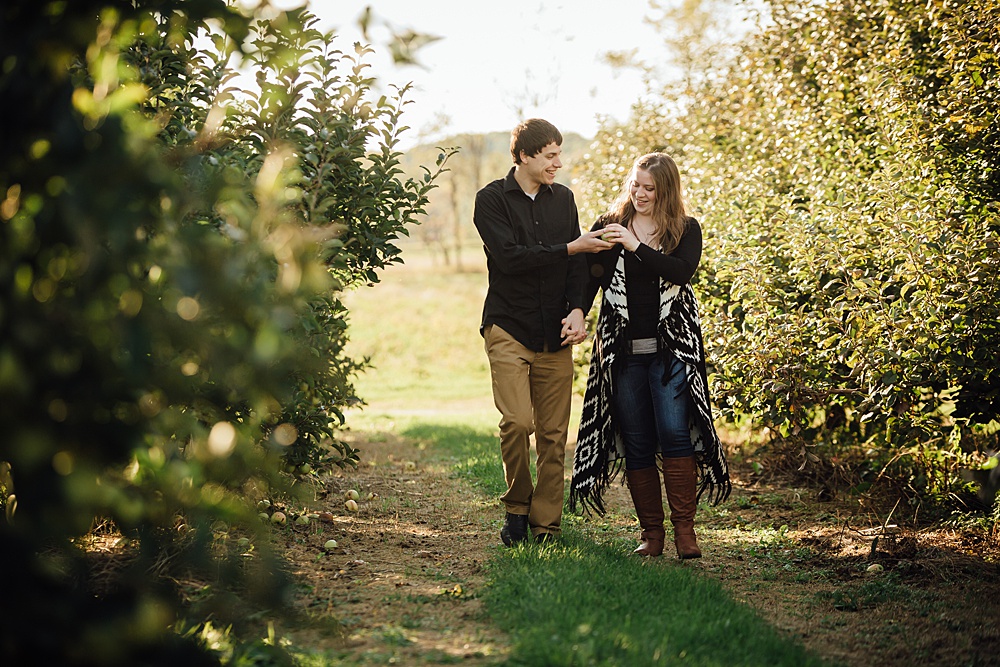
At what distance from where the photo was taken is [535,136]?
16.3 feet

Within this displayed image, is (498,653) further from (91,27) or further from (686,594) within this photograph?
(91,27)

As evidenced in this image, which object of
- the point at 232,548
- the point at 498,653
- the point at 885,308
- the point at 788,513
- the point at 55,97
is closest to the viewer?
the point at 55,97

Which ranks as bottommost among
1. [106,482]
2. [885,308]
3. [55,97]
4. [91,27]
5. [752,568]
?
[752,568]

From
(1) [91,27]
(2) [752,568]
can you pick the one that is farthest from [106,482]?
(2) [752,568]

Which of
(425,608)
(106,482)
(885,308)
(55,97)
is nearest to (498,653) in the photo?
(425,608)

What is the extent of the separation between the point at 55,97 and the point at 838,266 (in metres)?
4.88

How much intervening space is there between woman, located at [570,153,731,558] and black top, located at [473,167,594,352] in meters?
0.20

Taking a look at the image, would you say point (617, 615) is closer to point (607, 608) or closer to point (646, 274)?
point (607, 608)

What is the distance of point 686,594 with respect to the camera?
405 cm

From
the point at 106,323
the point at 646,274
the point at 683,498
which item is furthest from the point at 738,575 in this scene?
the point at 106,323

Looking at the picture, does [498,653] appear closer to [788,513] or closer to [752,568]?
[752,568]

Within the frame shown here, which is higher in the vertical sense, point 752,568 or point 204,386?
point 204,386

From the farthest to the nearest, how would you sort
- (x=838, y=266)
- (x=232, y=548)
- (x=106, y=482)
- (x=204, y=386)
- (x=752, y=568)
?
(x=838, y=266), (x=752, y=568), (x=232, y=548), (x=204, y=386), (x=106, y=482)

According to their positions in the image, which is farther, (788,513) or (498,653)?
(788,513)
